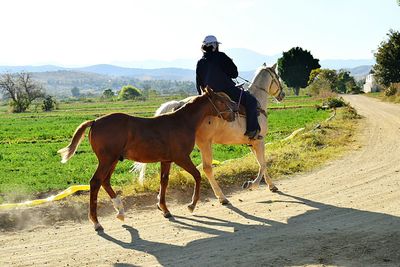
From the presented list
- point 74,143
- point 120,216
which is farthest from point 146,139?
point 120,216

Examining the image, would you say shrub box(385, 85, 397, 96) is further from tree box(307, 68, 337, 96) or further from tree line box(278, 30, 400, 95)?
tree box(307, 68, 337, 96)

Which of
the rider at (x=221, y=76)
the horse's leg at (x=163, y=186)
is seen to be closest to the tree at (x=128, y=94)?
the rider at (x=221, y=76)

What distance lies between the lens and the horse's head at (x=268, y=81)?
38.2 ft

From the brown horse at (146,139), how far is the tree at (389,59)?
47949 mm

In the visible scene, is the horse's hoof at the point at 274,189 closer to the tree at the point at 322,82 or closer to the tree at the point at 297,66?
the tree at the point at 322,82

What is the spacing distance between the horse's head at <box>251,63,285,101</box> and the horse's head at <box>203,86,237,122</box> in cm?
206

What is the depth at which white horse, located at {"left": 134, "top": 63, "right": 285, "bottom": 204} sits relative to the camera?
10.1 metres

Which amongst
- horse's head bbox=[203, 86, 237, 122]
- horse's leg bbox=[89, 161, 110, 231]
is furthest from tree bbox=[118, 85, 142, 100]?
horse's leg bbox=[89, 161, 110, 231]

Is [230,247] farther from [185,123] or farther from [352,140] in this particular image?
[352,140]

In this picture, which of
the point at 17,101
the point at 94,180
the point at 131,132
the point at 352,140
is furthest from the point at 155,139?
the point at 17,101

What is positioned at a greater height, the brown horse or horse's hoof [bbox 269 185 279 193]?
the brown horse

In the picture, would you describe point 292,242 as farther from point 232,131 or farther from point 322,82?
point 322,82

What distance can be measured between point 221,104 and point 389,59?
4835 cm

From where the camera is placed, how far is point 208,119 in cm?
996
